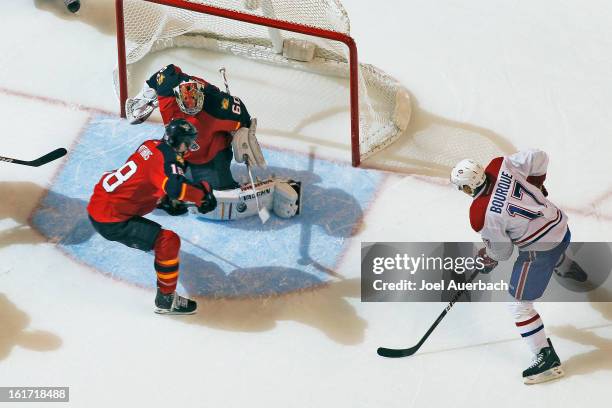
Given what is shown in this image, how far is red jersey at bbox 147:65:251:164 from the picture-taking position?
563cm

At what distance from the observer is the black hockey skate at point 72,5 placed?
694 cm

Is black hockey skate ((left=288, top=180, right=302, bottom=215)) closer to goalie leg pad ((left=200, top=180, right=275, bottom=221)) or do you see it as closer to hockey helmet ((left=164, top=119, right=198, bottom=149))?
goalie leg pad ((left=200, top=180, right=275, bottom=221))

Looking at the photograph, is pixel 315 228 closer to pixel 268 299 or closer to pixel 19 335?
pixel 268 299

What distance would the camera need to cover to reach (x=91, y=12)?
276 inches

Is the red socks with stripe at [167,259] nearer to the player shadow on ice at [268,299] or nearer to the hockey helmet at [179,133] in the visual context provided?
the player shadow on ice at [268,299]

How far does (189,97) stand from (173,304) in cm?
98

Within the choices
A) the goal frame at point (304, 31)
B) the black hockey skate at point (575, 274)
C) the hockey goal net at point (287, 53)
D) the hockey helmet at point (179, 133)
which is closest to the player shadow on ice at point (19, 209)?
the hockey goal net at point (287, 53)

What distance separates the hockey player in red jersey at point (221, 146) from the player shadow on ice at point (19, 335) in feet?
2.67

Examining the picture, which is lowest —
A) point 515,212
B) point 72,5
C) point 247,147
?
point 72,5

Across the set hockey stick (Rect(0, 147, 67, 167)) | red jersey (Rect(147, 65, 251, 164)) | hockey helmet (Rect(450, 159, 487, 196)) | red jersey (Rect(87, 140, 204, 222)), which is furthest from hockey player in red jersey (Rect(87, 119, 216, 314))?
hockey helmet (Rect(450, 159, 487, 196))

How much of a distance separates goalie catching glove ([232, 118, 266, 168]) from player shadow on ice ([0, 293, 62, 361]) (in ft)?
4.05

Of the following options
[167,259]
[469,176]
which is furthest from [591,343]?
[167,259]

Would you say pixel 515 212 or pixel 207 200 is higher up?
pixel 515 212

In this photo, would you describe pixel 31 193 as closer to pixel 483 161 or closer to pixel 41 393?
pixel 41 393
